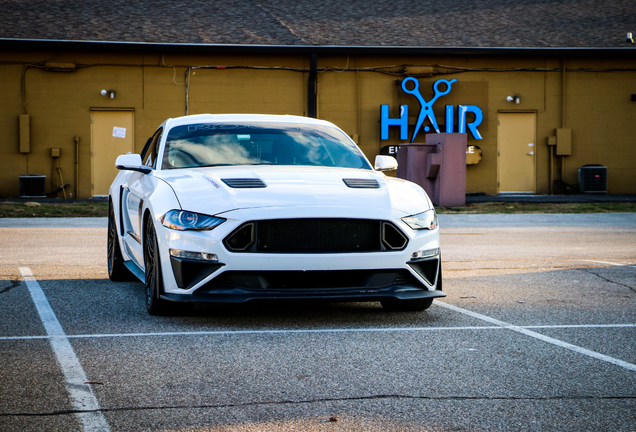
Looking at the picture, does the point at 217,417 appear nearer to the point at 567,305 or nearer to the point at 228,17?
the point at 567,305

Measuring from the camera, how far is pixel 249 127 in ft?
23.4

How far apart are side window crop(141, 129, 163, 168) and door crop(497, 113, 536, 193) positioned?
18.2 metres

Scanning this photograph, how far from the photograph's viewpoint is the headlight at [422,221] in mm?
5734

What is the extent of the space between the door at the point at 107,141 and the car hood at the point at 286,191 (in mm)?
18041

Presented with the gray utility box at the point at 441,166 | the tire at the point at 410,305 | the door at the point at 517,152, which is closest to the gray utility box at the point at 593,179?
the door at the point at 517,152

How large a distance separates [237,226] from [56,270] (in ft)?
12.6

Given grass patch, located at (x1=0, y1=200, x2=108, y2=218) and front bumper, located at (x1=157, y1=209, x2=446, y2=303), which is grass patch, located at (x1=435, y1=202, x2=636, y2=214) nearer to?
grass patch, located at (x1=0, y1=200, x2=108, y2=218)

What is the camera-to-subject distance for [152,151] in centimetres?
770

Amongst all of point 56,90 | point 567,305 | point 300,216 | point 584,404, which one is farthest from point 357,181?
point 56,90

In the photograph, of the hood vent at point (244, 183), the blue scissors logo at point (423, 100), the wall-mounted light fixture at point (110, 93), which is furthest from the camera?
the blue scissors logo at point (423, 100)

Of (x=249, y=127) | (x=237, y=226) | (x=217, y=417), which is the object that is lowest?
(x=217, y=417)

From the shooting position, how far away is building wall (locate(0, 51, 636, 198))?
23.4 m

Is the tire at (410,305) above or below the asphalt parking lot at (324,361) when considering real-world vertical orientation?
above

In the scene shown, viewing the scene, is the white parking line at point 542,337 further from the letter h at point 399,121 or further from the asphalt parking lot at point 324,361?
the letter h at point 399,121
